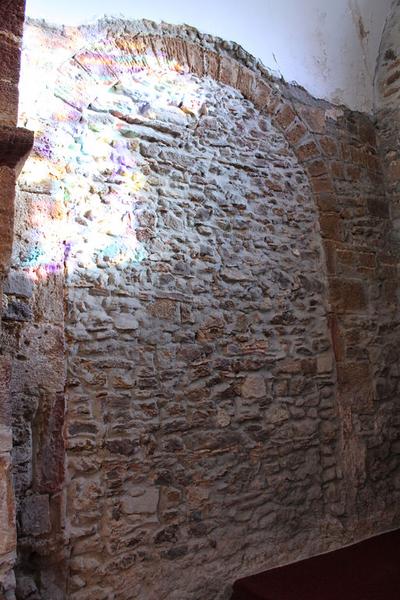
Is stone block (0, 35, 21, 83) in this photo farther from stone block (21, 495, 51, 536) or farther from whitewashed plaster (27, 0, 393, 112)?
stone block (21, 495, 51, 536)

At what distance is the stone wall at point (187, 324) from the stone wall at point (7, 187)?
39.3 inches

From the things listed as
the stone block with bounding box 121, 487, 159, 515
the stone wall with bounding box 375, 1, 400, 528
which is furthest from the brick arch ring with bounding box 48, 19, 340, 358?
the stone block with bounding box 121, 487, 159, 515

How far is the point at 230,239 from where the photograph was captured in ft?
11.0

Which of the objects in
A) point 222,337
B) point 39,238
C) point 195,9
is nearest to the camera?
point 39,238

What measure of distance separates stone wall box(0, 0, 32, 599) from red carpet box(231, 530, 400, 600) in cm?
183

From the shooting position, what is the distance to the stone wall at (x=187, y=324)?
255 cm

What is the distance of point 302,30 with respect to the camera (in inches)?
157

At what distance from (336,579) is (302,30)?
404 cm

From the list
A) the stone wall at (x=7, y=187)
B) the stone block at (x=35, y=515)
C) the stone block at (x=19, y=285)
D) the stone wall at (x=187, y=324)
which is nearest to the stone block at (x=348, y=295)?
Answer: the stone wall at (x=187, y=324)

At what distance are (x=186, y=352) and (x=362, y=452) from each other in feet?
5.15

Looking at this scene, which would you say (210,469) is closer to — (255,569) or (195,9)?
(255,569)


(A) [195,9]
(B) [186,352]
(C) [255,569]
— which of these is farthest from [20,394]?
(A) [195,9]

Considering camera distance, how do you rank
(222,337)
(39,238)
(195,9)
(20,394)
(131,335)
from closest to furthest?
(20,394) → (39,238) → (131,335) → (222,337) → (195,9)

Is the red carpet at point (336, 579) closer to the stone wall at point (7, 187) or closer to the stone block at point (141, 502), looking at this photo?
the stone block at point (141, 502)
